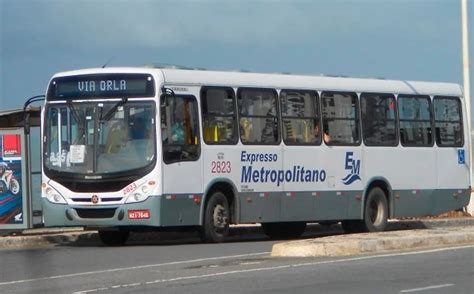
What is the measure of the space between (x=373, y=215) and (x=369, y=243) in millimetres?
6848

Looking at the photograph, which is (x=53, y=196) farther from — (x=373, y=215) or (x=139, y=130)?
(x=373, y=215)

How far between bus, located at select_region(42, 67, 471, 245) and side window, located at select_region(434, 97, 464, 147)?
4cm

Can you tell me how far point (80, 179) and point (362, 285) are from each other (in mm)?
8357

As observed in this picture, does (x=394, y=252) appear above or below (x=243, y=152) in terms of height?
below

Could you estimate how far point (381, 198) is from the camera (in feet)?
86.9

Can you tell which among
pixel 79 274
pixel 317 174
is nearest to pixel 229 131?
pixel 317 174

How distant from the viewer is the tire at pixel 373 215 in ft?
85.8

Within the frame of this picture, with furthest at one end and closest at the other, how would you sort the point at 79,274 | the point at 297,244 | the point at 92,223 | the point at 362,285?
the point at 92,223 → the point at 297,244 → the point at 79,274 → the point at 362,285

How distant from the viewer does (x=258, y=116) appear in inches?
933

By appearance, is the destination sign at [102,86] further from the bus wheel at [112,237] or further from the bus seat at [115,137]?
the bus wheel at [112,237]

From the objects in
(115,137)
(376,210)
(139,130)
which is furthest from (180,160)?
(376,210)

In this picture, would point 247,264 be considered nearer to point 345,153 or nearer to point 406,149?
point 345,153

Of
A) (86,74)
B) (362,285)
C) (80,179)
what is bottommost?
(362,285)

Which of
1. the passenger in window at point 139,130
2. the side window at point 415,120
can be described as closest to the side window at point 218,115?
the passenger in window at point 139,130
